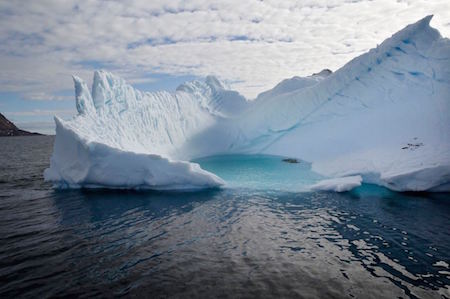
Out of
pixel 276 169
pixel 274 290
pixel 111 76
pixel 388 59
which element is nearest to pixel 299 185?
pixel 276 169

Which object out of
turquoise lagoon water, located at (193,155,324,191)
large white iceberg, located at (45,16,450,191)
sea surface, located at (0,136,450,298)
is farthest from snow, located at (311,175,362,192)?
large white iceberg, located at (45,16,450,191)

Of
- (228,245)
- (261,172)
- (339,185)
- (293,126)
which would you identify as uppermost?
(293,126)

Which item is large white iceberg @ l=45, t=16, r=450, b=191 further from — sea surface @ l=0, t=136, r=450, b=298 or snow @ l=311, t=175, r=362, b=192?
sea surface @ l=0, t=136, r=450, b=298

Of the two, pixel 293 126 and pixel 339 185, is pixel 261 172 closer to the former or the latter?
pixel 339 185

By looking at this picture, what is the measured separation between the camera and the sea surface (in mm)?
5953

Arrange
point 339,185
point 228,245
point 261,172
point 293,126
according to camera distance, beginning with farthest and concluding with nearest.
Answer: point 293,126 < point 261,172 < point 339,185 < point 228,245

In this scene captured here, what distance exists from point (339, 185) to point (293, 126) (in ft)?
31.8

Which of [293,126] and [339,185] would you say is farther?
[293,126]

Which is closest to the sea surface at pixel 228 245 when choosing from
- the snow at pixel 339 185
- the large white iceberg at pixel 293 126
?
the snow at pixel 339 185

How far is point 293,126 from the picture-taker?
22.2 m

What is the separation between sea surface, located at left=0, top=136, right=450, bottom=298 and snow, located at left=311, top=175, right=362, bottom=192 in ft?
1.66

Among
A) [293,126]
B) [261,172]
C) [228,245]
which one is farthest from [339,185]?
[293,126]

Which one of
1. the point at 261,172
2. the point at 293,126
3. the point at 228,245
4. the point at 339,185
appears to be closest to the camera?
the point at 228,245

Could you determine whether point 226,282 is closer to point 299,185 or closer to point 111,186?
point 299,185
